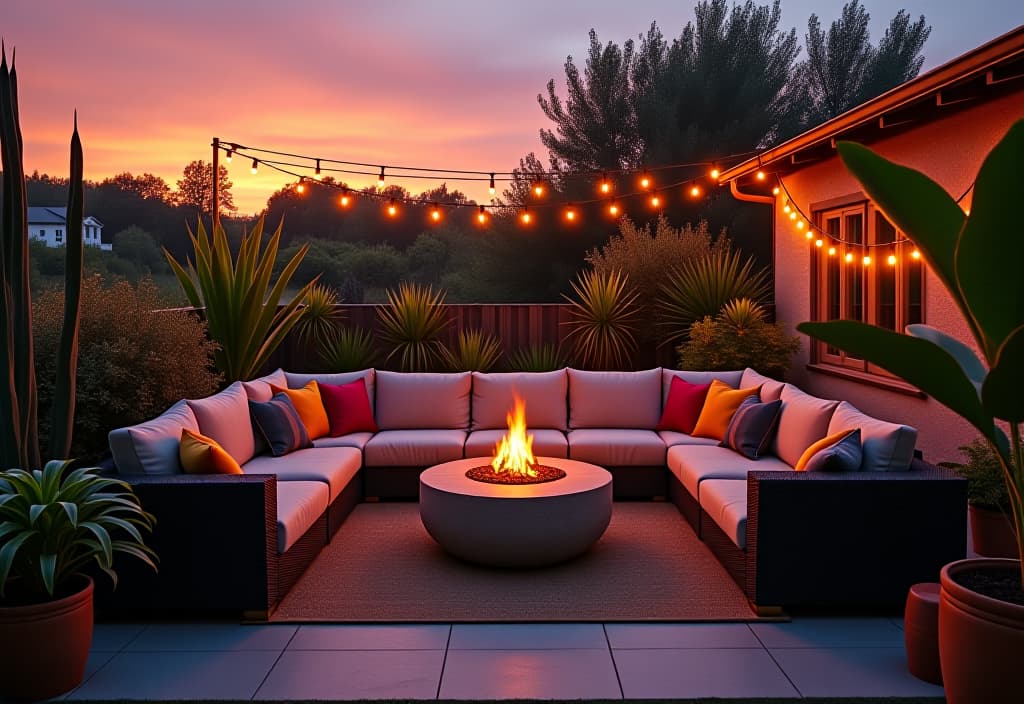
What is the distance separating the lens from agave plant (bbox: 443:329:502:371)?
9141 mm

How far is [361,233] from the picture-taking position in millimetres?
23266

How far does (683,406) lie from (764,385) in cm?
65

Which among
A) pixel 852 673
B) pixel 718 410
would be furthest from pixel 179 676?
pixel 718 410

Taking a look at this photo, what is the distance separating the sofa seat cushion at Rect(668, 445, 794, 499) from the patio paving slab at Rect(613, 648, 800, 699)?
5.23 feet

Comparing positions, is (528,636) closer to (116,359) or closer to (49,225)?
(116,359)

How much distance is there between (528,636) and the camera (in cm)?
386

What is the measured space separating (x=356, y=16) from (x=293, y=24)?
2.68ft

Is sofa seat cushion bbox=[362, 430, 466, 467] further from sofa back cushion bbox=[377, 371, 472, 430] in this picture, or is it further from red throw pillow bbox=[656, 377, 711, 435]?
red throw pillow bbox=[656, 377, 711, 435]

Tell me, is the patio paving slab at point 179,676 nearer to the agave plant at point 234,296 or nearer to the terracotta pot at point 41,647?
the terracotta pot at point 41,647

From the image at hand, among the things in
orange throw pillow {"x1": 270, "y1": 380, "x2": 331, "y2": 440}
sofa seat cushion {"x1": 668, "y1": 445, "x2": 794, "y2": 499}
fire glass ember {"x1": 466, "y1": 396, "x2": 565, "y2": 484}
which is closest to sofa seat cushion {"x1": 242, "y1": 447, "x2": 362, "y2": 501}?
orange throw pillow {"x1": 270, "y1": 380, "x2": 331, "y2": 440}

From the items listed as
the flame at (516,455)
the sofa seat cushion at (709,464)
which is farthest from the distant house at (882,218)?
the flame at (516,455)

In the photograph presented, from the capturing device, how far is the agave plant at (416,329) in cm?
959

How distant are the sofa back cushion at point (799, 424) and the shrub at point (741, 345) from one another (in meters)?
2.01

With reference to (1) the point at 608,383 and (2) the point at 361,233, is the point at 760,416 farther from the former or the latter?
(2) the point at 361,233
